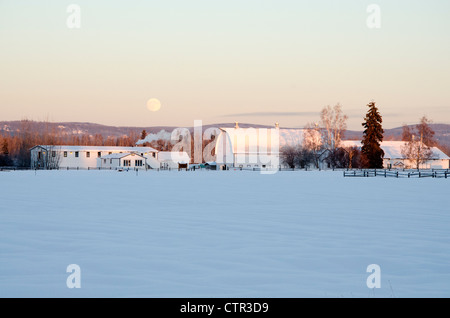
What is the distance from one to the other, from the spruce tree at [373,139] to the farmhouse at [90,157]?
40083 mm

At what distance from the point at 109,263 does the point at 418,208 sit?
545 inches

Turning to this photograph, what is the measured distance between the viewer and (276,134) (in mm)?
95562

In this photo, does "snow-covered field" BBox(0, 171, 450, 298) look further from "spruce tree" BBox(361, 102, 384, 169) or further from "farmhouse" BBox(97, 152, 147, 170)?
"farmhouse" BBox(97, 152, 147, 170)

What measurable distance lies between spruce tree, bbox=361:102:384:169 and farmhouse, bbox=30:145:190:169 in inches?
1578

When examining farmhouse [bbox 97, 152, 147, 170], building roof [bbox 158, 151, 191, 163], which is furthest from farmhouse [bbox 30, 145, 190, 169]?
building roof [bbox 158, 151, 191, 163]

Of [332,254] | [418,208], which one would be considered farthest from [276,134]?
[332,254]

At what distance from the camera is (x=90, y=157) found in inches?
3935

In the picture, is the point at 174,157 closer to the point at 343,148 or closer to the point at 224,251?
the point at 343,148

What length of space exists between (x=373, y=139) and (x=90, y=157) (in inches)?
2074

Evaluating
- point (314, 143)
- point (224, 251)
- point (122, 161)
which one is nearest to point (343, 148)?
point (314, 143)

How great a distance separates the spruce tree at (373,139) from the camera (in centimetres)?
7400

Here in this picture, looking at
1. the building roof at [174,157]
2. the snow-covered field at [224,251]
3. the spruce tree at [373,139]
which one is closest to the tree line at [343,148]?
the spruce tree at [373,139]
